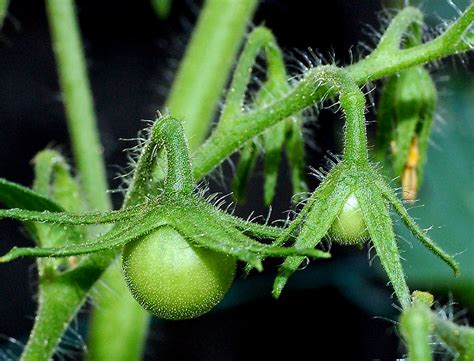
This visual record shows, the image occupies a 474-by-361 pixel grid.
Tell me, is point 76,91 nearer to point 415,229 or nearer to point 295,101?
point 295,101

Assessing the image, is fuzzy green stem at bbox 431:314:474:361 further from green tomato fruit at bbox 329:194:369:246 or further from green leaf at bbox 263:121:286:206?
green leaf at bbox 263:121:286:206

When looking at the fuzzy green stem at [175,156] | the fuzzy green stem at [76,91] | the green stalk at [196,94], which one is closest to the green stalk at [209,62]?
the green stalk at [196,94]

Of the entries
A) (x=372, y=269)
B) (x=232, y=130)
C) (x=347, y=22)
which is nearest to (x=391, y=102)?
(x=232, y=130)

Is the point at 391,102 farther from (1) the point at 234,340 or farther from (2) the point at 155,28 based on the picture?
(2) the point at 155,28

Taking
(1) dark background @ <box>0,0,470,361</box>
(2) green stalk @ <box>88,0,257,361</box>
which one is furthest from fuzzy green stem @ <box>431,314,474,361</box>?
(1) dark background @ <box>0,0,470,361</box>

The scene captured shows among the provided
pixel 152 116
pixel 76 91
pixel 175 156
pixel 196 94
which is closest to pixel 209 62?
pixel 196 94

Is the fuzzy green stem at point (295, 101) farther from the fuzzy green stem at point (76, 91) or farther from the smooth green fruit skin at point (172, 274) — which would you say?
the fuzzy green stem at point (76, 91)
